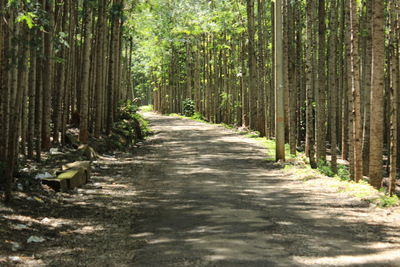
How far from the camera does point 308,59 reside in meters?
15.0

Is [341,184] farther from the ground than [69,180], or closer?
closer

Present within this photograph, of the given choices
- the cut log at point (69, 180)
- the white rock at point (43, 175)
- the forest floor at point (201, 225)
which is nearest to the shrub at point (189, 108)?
the forest floor at point (201, 225)

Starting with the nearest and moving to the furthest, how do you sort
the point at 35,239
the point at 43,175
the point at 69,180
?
the point at 35,239
the point at 69,180
the point at 43,175

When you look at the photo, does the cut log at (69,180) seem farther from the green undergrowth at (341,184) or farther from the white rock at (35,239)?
the green undergrowth at (341,184)

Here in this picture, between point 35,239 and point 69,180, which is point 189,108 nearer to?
point 69,180

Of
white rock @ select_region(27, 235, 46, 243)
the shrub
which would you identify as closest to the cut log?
white rock @ select_region(27, 235, 46, 243)

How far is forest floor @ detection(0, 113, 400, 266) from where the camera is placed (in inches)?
229

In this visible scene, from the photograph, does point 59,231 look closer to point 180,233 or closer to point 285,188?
point 180,233

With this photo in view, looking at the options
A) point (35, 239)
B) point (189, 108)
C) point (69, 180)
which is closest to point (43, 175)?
point (69, 180)

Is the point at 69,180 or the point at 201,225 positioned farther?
the point at 69,180

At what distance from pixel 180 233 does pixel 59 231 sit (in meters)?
2.05

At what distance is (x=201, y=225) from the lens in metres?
7.25

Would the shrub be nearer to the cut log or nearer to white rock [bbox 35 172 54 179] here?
the cut log

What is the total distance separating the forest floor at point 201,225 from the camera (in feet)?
19.1
